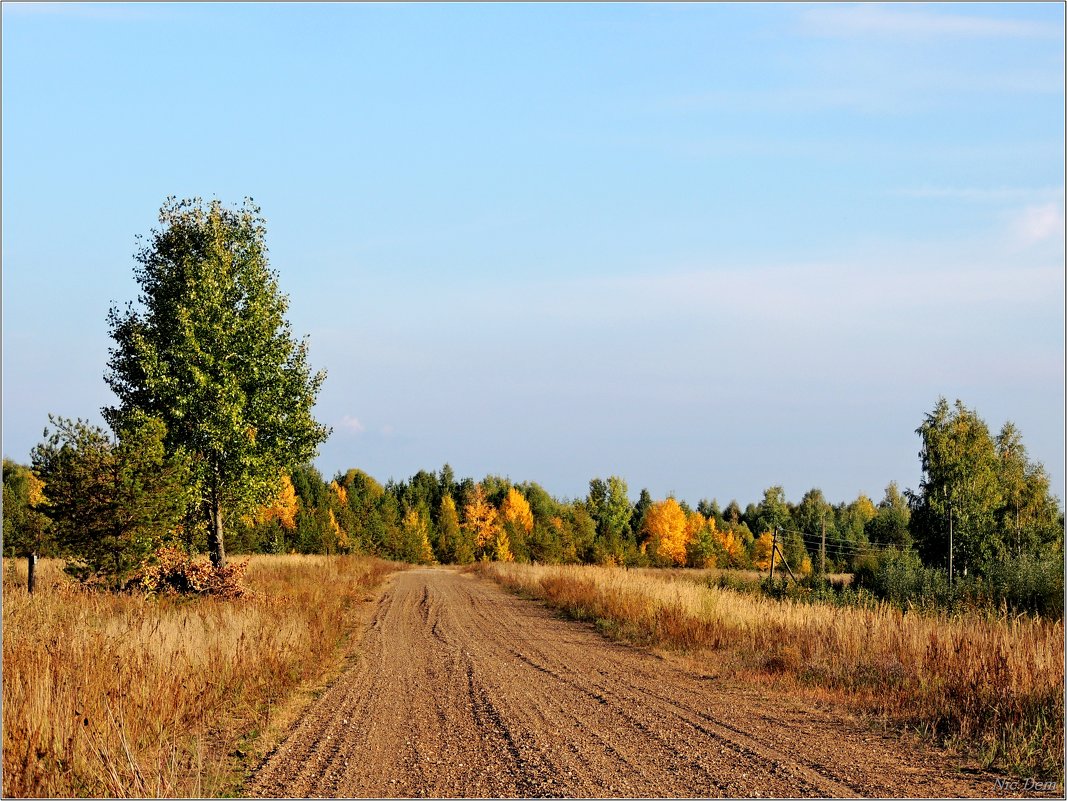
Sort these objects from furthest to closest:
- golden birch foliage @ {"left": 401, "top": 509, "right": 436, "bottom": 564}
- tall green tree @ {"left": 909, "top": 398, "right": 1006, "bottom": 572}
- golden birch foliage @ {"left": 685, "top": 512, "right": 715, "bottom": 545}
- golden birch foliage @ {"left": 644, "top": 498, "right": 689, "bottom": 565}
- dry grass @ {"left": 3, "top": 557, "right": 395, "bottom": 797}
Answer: golden birch foliage @ {"left": 685, "top": 512, "right": 715, "bottom": 545} → golden birch foliage @ {"left": 644, "top": 498, "right": 689, "bottom": 565} → golden birch foliage @ {"left": 401, "top": 509, "right": 436, "bottom": 564} → tall green tree @ {"left": 909, "top": 398, "right": 1006, "bottom": 572} → dry grass @ {"left": 3, "top": 557, "right": 395, "bottom": 797}

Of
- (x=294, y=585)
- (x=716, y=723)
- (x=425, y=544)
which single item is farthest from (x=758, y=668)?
(x=425, y=544)

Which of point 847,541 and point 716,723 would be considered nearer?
point 716,723

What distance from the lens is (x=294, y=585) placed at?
91.6 feet

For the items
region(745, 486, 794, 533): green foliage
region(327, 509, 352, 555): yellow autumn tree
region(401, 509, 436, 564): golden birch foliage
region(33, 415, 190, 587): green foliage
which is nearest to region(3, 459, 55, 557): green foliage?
region(33, 415, 190, 587): green foliage

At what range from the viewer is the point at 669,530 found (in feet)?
305

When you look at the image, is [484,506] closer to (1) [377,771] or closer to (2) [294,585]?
(2) [294,585]

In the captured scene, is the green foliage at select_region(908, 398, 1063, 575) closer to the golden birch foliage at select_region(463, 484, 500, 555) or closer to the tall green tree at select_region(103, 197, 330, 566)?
the tall green tree at select_region(103, 197, 330, 566)

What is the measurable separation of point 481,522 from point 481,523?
1.45 ft

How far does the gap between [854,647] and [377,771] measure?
8.93m

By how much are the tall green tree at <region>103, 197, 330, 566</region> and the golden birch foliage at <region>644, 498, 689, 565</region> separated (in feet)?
215

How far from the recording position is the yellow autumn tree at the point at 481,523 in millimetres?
94562

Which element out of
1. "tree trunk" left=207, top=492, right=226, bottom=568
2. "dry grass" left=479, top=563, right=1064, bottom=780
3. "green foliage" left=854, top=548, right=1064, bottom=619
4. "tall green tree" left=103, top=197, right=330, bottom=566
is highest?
"tall green tree" left=103, top=197, right=330, bottom=566

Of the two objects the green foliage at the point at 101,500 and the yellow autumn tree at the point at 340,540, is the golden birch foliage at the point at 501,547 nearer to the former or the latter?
the yellow autumn tree at the point at 340,540

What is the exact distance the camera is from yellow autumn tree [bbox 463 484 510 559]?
9456cm
